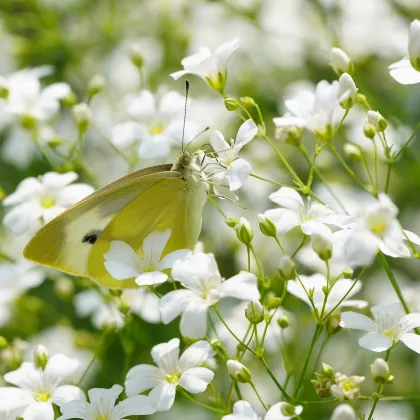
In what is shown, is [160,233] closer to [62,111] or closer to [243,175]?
[243,175]

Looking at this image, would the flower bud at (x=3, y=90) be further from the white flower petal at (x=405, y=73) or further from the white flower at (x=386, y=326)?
the white flower at (x=386, y=326)

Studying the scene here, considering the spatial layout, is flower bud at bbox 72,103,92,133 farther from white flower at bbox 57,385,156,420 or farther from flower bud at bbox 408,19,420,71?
flower bud at bbox 408,19,420,71

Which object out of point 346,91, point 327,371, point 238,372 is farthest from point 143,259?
point 346,91

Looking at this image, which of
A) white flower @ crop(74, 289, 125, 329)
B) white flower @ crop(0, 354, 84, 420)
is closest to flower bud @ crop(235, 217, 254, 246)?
white flower @ crop(0, 354, 84, 420)

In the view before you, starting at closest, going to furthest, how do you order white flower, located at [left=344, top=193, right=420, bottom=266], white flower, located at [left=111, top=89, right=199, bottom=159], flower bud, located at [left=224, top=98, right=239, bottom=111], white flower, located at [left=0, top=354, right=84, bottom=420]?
white flower, located at [left=344, top=193, right=420, bottom=266] → white flower, located at [left=0, top=354, right=84, bottom=420] → flower bud, located at [left=224, top=98, right=239, bottom=111] → white flower, located at [left=111, top=89, right=199, bottom=159]

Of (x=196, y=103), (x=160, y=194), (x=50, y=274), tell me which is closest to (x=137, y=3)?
(x=196, y=103)

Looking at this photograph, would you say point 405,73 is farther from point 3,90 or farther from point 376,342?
point 3,90

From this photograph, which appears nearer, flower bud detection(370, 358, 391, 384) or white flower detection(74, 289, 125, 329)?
flower bud detection(370, 358, 391, 384)
